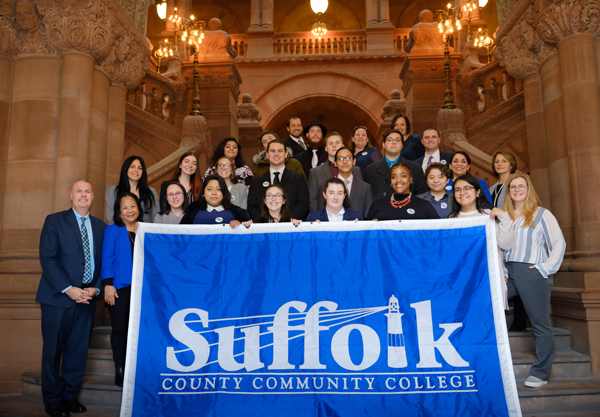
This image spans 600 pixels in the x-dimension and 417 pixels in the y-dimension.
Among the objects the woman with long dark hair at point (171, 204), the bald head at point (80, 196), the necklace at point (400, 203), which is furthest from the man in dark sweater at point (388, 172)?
the bald head at point (80, 196)

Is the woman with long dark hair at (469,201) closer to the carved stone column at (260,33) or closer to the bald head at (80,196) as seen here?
the bald head at (80,196)

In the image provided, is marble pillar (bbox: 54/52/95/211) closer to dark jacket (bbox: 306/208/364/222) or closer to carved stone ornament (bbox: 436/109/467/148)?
dark jacket (bbox: 306/208/364/222)

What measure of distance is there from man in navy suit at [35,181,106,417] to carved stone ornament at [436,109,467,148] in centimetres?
840

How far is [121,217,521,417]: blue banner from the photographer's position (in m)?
3.82

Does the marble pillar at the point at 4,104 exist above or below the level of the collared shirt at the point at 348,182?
above

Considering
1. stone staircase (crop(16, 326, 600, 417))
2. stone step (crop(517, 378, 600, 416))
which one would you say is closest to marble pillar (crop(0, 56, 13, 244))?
stone staircase (crop(16, 326, 600, 417))

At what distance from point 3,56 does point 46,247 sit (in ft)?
11.2

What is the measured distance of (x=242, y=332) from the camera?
13.3 ft

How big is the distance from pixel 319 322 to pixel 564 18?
5062mm

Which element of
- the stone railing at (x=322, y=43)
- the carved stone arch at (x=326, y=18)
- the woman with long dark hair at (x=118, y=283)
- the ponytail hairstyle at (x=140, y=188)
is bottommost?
the woman with long dark hair at (x=118, y=283)

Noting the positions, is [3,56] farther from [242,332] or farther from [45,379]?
[242,332]

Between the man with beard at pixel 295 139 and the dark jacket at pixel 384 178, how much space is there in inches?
54.0

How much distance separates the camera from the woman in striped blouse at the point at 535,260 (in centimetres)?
442

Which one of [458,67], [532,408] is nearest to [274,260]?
[532,408]
